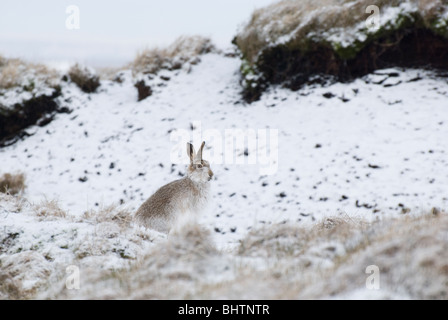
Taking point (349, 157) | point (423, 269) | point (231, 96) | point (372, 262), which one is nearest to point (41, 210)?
point (372, 262)

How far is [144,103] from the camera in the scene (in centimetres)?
1338

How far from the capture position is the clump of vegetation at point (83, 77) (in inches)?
580

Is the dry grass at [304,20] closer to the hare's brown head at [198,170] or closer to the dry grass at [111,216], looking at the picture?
the hare's brown head at [198,170]

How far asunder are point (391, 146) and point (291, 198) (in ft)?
7.76

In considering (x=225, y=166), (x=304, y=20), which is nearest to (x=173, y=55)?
(x=304, y=20)

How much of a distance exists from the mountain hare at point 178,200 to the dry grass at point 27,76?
407 inches

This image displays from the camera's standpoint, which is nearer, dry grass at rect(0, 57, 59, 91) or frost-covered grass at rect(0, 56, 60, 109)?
frost-covered grass at rect(0, 56, 60, 109)

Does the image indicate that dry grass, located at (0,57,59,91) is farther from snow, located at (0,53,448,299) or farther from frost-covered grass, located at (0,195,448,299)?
frost-covered grass, located at (0,195,448,299)

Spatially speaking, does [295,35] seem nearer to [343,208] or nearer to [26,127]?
[343,208]

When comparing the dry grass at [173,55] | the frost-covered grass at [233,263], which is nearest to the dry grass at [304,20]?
the dry grass at [173,55]

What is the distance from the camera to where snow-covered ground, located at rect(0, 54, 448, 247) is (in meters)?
7.80

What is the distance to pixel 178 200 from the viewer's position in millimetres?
5387

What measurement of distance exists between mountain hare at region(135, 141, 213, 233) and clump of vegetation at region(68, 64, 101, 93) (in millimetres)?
10490

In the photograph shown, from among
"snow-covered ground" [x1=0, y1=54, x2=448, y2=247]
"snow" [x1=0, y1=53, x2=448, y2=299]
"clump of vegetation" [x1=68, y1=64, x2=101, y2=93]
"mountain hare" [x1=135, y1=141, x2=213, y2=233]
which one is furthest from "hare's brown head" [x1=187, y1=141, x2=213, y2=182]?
"clump of vegetation" [x1=68, y1=64, x2=101, y2=93]
